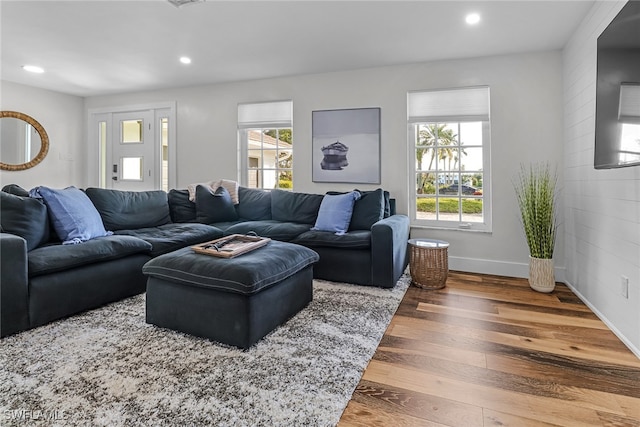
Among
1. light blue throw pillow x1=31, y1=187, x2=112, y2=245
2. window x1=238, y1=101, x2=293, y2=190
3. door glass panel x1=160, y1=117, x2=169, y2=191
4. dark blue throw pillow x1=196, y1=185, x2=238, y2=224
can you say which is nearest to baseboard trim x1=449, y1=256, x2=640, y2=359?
window x1=238, y1=101, x2=293, y2=190

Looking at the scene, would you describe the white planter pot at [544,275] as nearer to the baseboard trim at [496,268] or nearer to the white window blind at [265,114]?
the baseboard trim at [496,268]

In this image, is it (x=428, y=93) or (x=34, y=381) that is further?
(x=428, y=93)

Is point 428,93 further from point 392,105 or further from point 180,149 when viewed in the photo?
point 180,149

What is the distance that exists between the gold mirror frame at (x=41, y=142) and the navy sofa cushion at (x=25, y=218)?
302 centimetres

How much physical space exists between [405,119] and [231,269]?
2.81m

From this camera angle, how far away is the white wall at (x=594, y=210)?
204 centimetres

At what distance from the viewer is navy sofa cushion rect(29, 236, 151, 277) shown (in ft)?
7.22

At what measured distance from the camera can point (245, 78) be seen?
14.8 ft

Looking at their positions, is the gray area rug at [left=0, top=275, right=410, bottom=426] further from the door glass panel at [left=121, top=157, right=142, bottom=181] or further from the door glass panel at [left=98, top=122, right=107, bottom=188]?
the door glass panel at [left=98, top=122, right=107, bottom=188]

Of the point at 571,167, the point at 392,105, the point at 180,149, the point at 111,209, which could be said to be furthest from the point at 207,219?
the point at 571,167

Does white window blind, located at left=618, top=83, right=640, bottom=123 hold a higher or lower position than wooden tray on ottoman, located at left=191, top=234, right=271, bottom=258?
higher

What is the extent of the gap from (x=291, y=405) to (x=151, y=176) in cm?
469

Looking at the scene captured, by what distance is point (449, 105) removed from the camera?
149 inches

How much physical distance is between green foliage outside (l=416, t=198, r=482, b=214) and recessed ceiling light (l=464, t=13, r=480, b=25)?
5.77 ft
